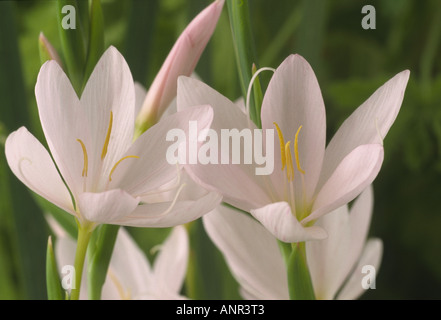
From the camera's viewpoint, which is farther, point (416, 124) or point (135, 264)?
point (416, 124)

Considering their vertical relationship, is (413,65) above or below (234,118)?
above

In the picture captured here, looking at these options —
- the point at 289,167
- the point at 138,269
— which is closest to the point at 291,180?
the point at 289,167

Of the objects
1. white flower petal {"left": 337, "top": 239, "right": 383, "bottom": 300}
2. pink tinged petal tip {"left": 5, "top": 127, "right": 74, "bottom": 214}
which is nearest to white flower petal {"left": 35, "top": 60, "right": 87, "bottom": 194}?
pink tinged petal tip {"left": 5, "top": 127, "right": 74, "bottom": 214}

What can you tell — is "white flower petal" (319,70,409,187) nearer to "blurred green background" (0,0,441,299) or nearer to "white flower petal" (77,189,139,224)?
"white flower petal" (77,189,139,224)

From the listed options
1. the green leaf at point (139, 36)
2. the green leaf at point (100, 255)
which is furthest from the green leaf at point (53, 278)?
the green leaf at point (139, 36)

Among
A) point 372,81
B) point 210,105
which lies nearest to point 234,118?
point 210,105

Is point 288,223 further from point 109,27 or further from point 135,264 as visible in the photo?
point 109,27

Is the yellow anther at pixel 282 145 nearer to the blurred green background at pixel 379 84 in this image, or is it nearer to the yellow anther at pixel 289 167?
the yellow anther at pixel 289 167
